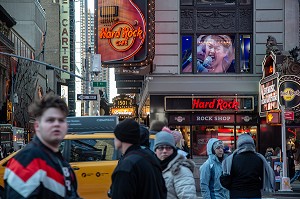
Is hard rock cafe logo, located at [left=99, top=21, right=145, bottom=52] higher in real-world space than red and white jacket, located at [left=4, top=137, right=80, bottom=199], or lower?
higher

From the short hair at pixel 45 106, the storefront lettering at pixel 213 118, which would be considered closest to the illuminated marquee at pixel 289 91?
the storefront lettering at pixel 213 118

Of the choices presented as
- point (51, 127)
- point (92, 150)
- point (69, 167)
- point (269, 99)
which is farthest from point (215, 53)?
point (51, 127)

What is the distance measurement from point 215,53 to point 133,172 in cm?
2496

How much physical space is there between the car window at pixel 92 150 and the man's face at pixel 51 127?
354 inches

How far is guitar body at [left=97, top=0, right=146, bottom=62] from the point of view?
2813cm

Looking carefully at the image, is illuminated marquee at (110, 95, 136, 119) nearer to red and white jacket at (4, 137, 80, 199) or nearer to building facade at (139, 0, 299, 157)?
building facade at (139, 0, 299, 157)

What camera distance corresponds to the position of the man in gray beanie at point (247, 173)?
8633 millimetres

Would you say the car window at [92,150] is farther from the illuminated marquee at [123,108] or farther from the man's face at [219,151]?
the illuminated marquee at [123,108]

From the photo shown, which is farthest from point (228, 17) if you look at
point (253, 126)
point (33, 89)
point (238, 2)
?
point (33, 89)

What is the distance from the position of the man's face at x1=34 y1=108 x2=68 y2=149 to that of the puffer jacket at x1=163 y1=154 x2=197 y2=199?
2283mm

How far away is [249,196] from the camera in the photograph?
8641 millimetres

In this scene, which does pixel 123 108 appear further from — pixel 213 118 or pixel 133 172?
pixel 133 172

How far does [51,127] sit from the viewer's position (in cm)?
462

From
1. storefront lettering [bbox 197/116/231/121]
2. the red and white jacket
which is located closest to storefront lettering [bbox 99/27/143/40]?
storefront lettering [bbox 197/116/231/121]
